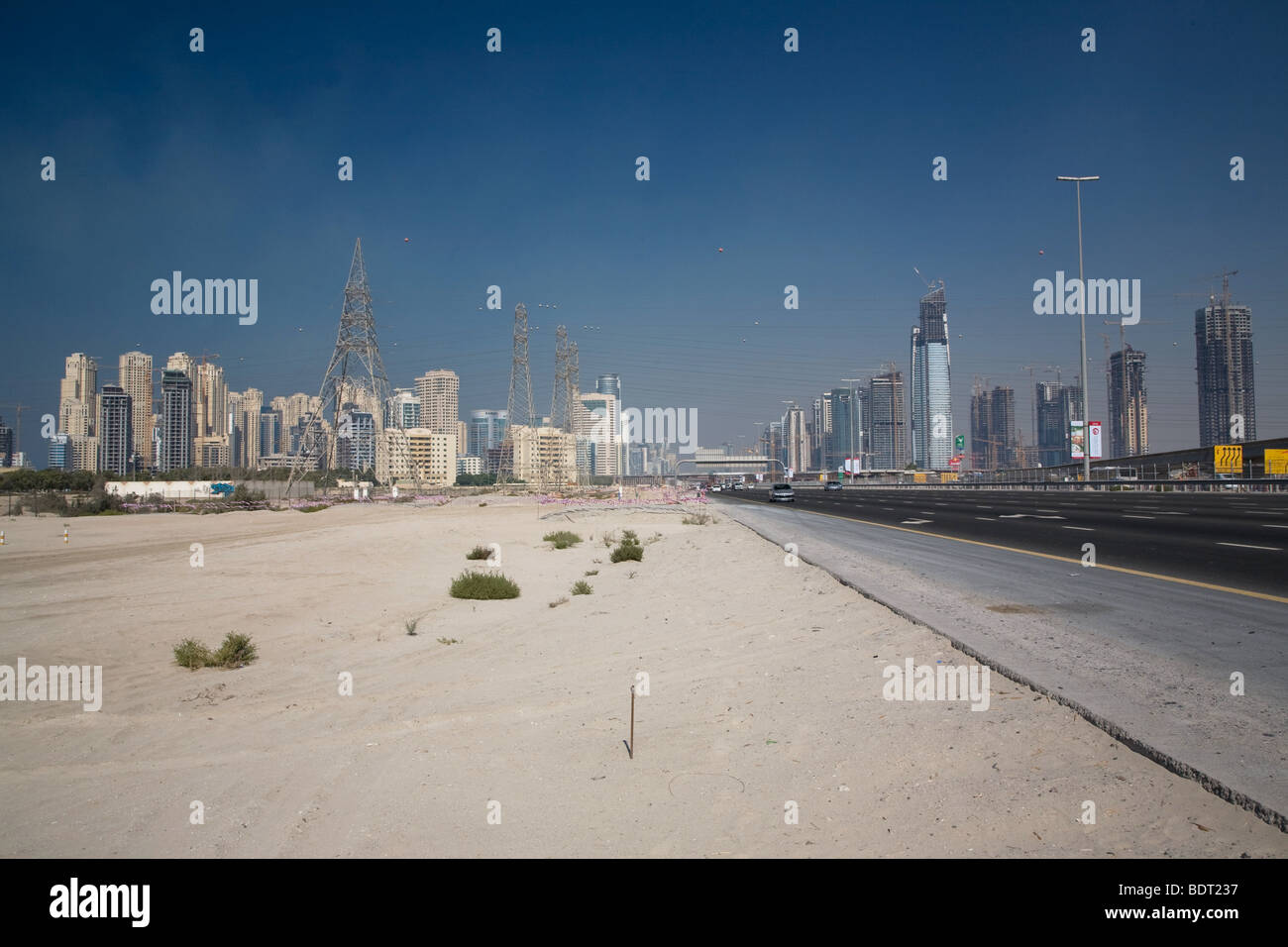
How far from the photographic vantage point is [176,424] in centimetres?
13800

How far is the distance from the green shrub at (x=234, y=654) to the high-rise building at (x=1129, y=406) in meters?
187

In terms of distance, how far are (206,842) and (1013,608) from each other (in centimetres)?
854

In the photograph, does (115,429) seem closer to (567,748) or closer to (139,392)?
(139,392)

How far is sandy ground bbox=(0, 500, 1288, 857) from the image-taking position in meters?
3.84

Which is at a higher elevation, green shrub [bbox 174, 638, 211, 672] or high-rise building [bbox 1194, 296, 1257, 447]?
high-rise building [bbox 1194, 296, 1257, 447]

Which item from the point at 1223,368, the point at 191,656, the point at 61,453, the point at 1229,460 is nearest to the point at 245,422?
the point at 61,453

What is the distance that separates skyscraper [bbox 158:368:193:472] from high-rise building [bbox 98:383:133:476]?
5.44m

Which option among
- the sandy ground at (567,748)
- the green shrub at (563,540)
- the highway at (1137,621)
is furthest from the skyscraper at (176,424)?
the highway at (1137,621)

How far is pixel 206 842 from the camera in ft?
13.7

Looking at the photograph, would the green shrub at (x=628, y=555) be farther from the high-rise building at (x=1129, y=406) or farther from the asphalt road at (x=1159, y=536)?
the high-rise building at (x=1129, y=406)

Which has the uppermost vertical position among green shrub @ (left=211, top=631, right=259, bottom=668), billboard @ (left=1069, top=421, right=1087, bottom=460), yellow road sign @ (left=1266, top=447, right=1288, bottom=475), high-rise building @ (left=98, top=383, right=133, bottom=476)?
high-rise building @ (left=98, top=383, right=133, bottom=476)

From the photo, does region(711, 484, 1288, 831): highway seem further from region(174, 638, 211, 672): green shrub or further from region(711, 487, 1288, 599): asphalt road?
region(174, 638, 211, 672): green shrub

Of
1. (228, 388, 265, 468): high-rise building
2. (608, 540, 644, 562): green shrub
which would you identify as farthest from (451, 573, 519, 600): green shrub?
(228, 388, 265, 468): high-rise building

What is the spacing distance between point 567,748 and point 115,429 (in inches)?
6123
